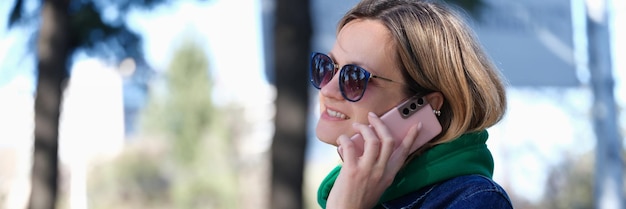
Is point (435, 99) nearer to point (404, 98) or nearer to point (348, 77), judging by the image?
point (404, 98)

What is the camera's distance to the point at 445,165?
2.10 m

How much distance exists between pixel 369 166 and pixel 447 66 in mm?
256

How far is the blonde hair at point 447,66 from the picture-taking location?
2.16 metres

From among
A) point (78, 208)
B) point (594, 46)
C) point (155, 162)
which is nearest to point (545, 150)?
point (594, 46)

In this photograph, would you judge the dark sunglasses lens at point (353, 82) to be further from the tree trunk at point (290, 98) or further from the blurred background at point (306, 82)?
the tree trunk at point (290, 98)

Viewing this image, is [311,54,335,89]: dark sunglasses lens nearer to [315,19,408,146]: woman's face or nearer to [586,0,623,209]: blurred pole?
[315,19,408,146]: woman's face

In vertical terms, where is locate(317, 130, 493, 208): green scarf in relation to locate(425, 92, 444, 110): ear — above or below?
below

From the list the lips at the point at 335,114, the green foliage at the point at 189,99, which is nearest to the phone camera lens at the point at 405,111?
the lips at the point at 335,114

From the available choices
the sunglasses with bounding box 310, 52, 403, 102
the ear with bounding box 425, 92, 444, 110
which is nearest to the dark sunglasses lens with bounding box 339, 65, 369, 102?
the sunglasses with bounding box 310, 52, 403, 102

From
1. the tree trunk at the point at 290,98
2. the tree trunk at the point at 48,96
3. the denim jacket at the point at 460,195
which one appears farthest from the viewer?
the tree trunk at the point at 48,96

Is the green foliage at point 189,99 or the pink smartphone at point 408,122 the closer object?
the pink smartphone at point 408,122

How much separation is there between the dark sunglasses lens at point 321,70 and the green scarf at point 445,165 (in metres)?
0.26

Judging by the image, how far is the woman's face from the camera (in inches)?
86.0

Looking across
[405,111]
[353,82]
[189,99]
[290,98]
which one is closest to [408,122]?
[405,111]
